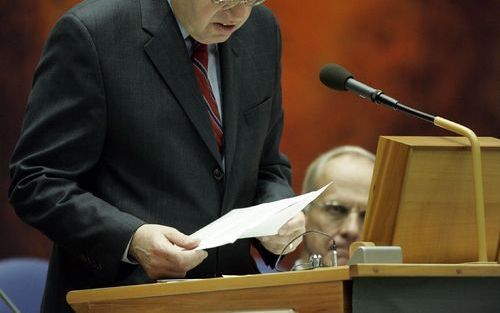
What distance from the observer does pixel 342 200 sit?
15.7 feet

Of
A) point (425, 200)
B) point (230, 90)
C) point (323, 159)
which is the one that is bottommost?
point (323, 159)

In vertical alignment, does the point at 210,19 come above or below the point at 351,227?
above

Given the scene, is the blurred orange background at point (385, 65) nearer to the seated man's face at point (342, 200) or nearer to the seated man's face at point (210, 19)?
the seated man's face at point (342, 200)

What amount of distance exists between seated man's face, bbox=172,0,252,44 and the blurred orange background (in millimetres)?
1752

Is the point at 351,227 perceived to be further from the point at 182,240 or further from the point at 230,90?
the point at 182,240

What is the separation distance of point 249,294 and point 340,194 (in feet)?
8.14

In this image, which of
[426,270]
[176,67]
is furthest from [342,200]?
[426,270]

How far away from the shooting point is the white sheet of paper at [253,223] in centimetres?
251

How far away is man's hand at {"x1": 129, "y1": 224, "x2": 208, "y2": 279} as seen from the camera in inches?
102

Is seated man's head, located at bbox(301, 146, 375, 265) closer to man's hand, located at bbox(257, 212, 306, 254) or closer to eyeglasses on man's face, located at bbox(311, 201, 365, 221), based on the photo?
eyeglasses on man's face, located at bbox(311, 201, 365, 221)

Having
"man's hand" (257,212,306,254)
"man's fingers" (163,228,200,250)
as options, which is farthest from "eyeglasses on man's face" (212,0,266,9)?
"man's fingers" (163,228,200,250)

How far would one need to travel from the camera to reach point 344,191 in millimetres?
4805

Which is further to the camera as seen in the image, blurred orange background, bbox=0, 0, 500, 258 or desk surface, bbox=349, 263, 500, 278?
blurred orange background, bbox=0, 0, 500, 258

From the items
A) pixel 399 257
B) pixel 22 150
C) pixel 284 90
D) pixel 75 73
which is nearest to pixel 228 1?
pixel 75 73
